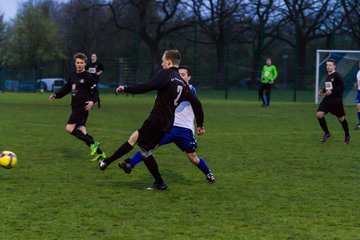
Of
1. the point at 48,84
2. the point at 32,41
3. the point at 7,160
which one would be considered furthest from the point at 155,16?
the point at 7,160

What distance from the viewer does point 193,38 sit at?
50.3 metres

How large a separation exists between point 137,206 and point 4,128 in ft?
28.6

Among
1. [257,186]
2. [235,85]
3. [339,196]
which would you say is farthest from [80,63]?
[235,85]

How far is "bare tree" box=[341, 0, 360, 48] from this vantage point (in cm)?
4884

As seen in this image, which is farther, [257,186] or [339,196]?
[257,186]

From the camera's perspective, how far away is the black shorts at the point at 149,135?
6699 mm

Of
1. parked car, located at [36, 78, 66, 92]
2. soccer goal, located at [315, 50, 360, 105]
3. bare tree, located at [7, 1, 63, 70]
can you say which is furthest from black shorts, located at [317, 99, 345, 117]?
bare tree, located at [7, 1, 63, 70]

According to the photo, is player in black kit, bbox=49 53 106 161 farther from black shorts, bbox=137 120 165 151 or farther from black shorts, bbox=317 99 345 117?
black shorts, bbox=317 99 345 117

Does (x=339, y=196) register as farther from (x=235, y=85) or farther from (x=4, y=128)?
(x=235, y=85)

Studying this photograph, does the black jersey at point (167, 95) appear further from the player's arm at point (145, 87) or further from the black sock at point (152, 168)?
the black sock at point (152, 168)

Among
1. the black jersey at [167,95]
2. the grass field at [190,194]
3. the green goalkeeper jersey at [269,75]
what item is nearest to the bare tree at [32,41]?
the green goalkeeper jersey at [269,75]

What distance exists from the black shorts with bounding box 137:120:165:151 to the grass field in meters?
0.56

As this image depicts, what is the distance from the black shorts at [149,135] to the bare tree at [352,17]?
45.4 m

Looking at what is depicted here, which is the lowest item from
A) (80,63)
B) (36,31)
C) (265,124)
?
(265,124)
